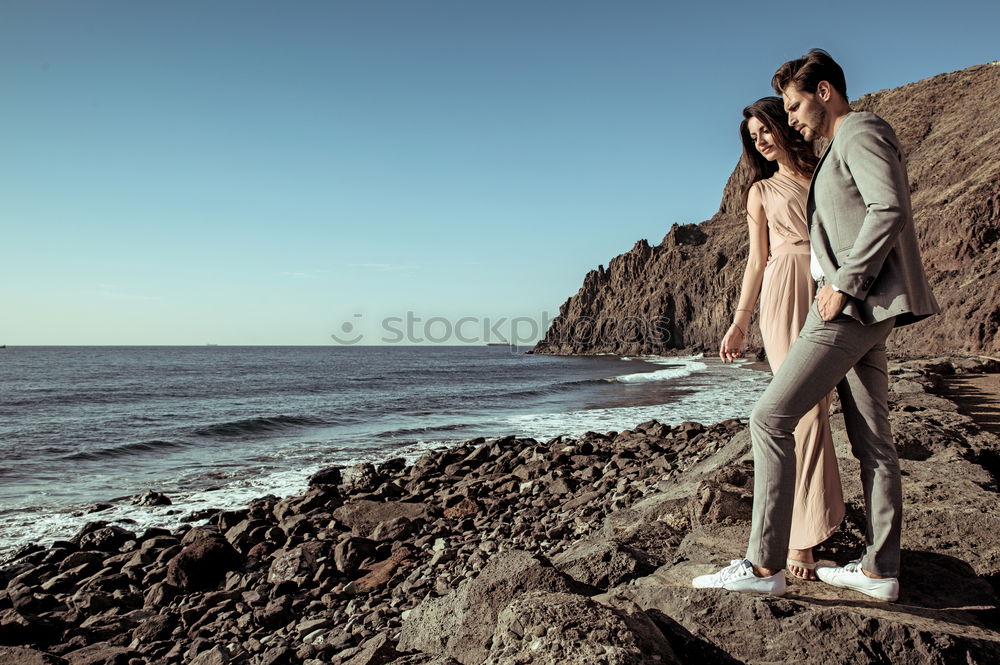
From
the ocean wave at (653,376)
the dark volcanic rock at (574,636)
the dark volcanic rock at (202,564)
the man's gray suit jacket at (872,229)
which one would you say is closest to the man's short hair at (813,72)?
the man's gray suit jacket at (872,229)

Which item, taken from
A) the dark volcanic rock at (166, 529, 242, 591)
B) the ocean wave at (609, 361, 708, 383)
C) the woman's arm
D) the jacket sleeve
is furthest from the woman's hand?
the ocean wave at (609, 361, 708, 383)

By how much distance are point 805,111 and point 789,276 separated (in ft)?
2.35

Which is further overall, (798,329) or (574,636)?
(798,329)

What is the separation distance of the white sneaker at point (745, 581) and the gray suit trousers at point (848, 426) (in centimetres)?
5

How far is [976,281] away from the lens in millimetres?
27094

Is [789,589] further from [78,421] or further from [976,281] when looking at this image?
[976,281]

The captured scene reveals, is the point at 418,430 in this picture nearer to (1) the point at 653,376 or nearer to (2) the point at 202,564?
(2) the point at 202,564

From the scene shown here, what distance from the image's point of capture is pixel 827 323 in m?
2.38

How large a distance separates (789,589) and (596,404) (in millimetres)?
20773

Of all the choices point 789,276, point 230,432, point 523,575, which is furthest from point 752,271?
point 230,432

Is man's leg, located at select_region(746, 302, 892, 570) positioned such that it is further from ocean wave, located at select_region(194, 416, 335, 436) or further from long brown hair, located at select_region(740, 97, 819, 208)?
ocean wave, located at select_region(194, 416, 335, 436)

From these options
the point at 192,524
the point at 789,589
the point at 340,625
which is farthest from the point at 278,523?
the point at 789,589

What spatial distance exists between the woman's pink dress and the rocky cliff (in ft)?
76.0

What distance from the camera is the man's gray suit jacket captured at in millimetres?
2242
